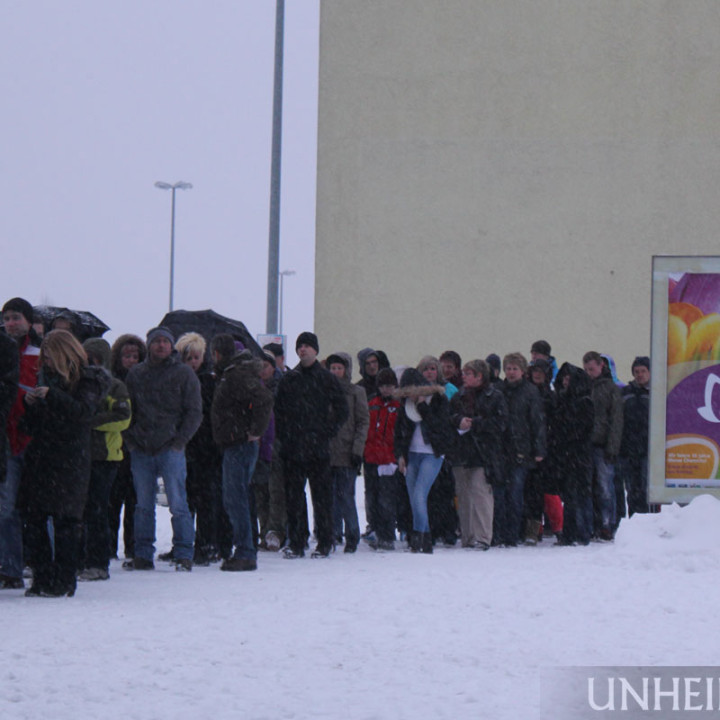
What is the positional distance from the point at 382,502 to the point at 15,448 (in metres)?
4.90

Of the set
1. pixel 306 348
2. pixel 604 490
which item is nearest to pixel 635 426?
pixel 604 490

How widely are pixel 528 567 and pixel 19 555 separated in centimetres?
402

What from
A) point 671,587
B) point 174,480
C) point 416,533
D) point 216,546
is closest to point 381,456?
point 416,533

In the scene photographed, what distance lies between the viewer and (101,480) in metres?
9.98

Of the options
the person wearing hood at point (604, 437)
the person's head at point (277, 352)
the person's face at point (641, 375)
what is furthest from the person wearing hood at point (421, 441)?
the person's face at point (641, 375)

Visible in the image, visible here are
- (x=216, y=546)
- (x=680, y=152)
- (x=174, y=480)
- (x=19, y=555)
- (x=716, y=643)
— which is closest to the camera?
(x=716, y=643)

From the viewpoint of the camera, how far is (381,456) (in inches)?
516

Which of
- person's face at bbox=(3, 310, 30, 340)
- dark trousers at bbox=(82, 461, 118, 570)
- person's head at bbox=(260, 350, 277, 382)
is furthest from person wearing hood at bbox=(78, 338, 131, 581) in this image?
person's head at bbox=(260, 350, 277, 382)

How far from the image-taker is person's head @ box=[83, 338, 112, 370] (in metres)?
10.1

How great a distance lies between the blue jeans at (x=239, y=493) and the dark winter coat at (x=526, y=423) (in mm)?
3620

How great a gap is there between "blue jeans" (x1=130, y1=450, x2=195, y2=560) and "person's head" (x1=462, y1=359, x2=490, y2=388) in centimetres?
359

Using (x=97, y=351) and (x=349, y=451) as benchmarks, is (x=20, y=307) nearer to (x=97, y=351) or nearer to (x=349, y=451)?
(x=97, y=351)

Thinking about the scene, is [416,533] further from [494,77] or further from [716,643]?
[494,77]

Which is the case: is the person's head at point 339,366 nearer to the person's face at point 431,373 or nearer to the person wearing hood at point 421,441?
the person wearing hood at point 421,441
